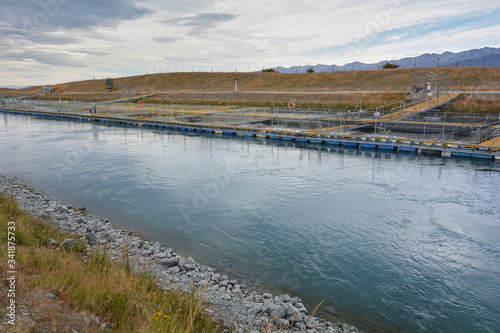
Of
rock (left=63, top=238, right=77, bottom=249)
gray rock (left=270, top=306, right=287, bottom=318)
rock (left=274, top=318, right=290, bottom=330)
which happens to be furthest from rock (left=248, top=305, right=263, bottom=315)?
rock (left=63, top=238, right=77, bottom=249)

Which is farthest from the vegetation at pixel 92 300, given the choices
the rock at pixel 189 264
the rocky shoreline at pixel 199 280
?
the rock at pixel 189 264

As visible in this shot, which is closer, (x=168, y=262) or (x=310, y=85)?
(x=168, y=262)

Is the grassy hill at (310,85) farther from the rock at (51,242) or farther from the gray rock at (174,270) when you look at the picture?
the rock at (51,242)

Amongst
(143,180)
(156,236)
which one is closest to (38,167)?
(143,180)

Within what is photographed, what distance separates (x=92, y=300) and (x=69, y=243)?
204 inches

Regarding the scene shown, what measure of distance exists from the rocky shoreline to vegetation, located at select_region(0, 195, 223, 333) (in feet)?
2.43

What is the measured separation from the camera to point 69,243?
10.8m

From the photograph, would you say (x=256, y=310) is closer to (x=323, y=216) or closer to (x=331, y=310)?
(x=331, y=310)

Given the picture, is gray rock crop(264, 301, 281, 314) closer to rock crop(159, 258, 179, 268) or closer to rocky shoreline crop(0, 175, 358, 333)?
rocky shoreline crop(0, 175, 358, 333)

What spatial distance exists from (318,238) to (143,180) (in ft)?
41.5

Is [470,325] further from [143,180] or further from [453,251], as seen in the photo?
[143,180]

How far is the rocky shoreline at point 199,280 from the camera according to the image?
320 inches

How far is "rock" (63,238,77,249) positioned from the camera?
10625mm

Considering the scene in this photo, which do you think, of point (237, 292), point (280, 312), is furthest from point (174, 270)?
point (280, 312)
